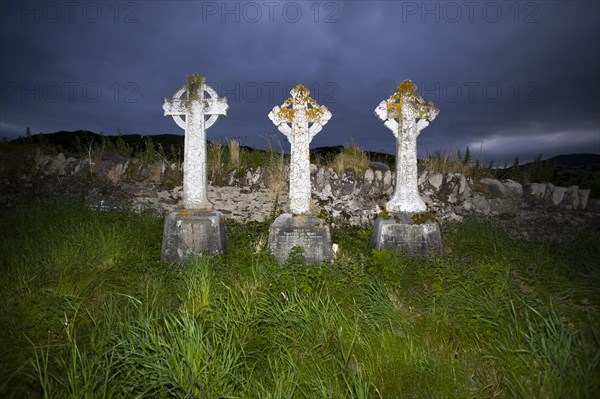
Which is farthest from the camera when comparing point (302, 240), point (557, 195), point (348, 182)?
point (348, 182)

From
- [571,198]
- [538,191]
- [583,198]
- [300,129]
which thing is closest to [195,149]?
[300,129]

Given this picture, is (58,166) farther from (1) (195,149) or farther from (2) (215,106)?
(2) (215,106)

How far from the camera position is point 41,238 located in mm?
5266

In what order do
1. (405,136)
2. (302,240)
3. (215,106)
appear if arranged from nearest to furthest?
(302,240)
(215,106)
(405,136)

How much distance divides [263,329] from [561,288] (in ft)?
10.5

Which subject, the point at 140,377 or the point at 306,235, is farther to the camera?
the point at 306,235

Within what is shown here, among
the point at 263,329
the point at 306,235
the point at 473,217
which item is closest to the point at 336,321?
the point at 263,329

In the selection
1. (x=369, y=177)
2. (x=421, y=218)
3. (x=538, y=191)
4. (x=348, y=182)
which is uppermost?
(x=369, y=177)

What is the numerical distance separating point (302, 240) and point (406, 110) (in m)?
2.88

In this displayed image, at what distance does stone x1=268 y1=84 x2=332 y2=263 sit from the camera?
17.5 ft

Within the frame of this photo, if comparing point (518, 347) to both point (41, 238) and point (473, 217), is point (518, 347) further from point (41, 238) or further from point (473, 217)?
point (41, 238)

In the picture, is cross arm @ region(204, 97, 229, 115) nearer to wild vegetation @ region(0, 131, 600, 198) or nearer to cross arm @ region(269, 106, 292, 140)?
cross arm @ region(269, 106, 292, 140)

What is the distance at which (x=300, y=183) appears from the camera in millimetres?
5594

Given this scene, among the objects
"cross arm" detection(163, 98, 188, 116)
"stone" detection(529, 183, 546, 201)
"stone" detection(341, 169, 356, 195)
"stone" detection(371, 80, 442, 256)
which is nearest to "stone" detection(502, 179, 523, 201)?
"stone" detection(529, 183, 546, 201)
